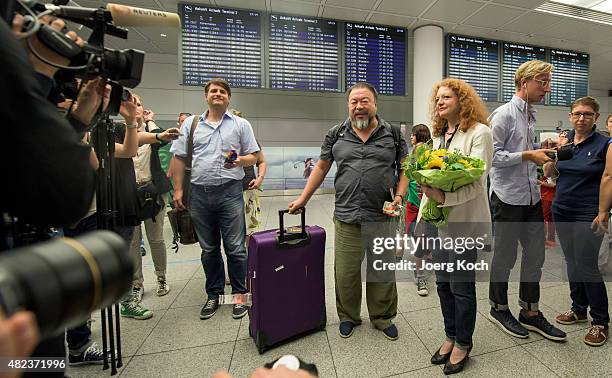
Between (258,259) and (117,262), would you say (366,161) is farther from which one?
(117,262)

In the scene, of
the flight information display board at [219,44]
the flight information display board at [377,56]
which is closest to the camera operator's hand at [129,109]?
the flight information display board at [219,44]

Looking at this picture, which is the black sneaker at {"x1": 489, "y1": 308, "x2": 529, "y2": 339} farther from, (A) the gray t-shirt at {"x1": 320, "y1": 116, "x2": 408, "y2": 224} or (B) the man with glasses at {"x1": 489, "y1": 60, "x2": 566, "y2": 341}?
(A) the gray t-shirt at {"x1": 320, "y1": 116, "x2": 408, "y2": 224}

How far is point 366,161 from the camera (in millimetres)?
1944

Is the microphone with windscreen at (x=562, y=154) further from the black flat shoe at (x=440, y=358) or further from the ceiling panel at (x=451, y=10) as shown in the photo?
the ceiling panel at (x=451, y=10)

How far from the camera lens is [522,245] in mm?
1966

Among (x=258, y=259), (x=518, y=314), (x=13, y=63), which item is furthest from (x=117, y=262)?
(x=518, y=314)

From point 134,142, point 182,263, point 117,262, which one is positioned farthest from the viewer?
point 182,263

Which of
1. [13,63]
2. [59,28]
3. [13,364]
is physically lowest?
[13,364]

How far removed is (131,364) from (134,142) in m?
1.24

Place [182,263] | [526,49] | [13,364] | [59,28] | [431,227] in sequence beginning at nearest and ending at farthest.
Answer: [13,364] → [59,28] → [431,227] → [182,263] → [526,49]

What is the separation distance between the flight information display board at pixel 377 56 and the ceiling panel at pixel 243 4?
4.15 ft

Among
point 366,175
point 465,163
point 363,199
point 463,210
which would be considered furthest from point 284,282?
point 465,163

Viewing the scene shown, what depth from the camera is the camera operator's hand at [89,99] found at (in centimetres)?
105

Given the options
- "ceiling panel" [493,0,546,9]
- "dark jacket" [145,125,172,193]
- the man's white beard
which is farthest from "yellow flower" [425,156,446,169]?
"ceiling panel" [493,0,546,9]
